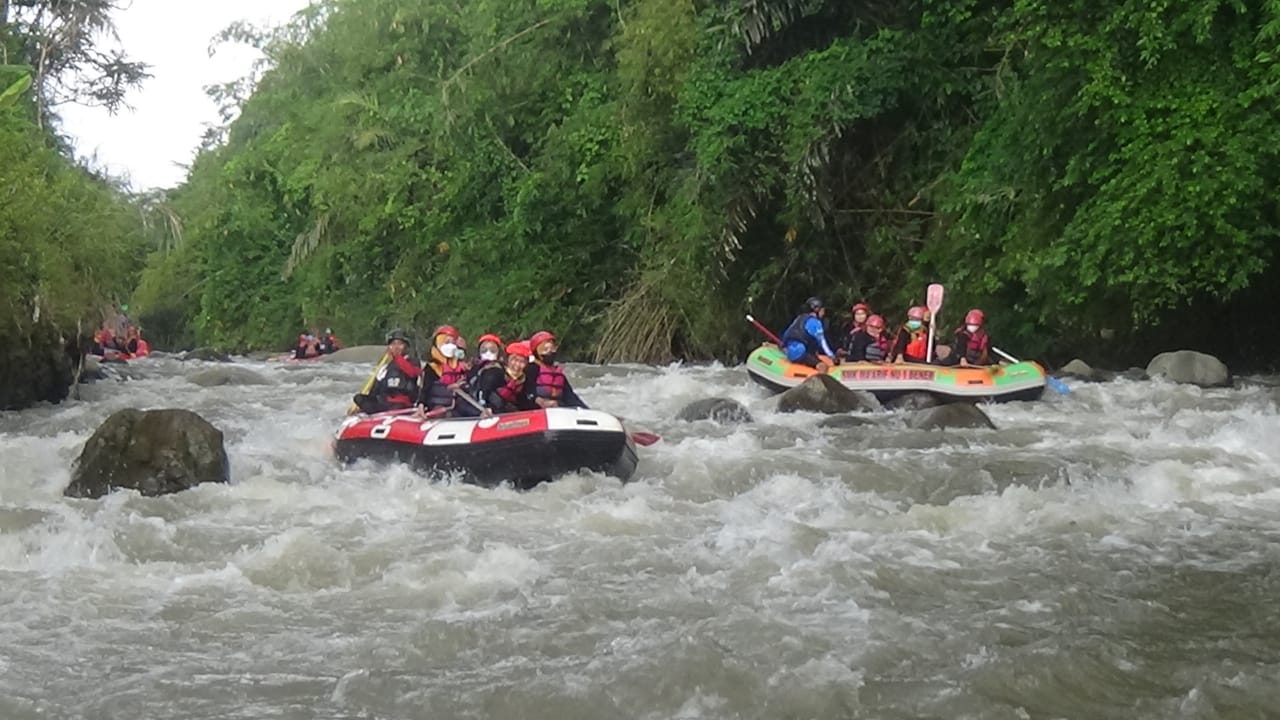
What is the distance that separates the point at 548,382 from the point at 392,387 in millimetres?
1259

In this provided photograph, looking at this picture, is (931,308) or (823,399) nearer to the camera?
(823,399)

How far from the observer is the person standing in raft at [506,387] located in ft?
27.7

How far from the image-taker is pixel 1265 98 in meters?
11.1

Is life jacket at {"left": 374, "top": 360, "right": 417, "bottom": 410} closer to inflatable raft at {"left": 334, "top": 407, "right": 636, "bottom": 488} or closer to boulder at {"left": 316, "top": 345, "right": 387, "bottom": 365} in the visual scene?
inflatable raft at {"left": 334, "top": 407, "right": 636, "bottom": 488}

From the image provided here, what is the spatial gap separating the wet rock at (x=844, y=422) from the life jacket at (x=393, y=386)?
323cm

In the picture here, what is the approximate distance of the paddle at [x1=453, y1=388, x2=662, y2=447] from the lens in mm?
8352

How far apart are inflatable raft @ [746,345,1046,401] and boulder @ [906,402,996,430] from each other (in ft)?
4.98

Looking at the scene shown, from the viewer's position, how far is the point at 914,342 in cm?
1281

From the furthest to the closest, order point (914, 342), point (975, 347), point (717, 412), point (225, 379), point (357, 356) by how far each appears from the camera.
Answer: point (357, 356), point (225, 379), point (914, 342), point (975, 347), point (717, 412)

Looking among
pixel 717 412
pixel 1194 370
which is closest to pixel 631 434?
pixel 717 412

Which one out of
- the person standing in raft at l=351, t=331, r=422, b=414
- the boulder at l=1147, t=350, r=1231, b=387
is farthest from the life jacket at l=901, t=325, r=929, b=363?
the person standing in raft at l=351, t=331, r=422, b=414

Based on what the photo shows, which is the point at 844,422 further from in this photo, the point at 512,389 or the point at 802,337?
the point at 512,389

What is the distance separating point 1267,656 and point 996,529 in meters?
2.01

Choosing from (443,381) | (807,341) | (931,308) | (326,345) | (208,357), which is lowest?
(208,357)
